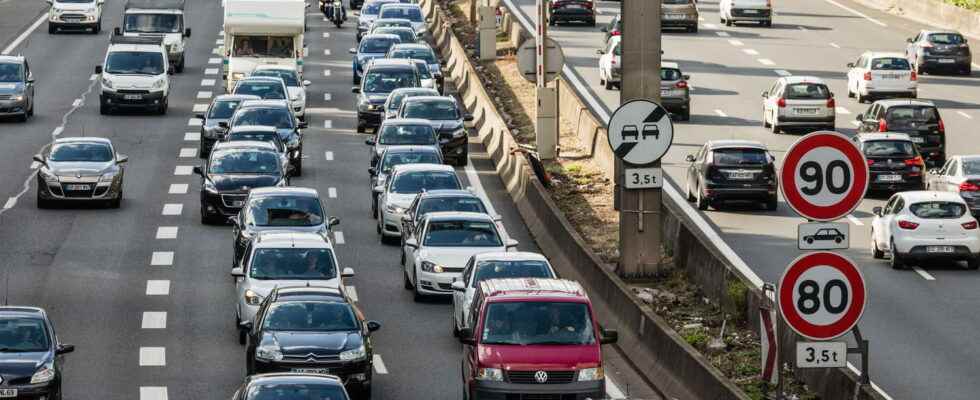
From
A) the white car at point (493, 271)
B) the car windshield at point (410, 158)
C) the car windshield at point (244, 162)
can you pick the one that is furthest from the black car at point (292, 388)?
the car windshield at point (410, 158)

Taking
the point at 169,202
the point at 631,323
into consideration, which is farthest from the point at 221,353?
the point at 169,202

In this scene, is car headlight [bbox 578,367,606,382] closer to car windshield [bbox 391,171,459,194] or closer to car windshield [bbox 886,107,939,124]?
car windshield [bbox 391,171,459,194]

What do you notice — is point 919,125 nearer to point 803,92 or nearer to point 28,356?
point 803,92

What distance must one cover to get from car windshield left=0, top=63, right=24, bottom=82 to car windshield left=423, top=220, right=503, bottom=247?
25.3 m

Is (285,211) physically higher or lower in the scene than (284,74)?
lower

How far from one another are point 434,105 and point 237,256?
16240 mm

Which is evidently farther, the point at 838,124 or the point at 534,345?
the point at 838,124

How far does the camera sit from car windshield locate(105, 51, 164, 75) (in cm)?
5753

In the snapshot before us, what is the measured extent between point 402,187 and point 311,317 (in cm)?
1406

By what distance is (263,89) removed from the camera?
181 feet

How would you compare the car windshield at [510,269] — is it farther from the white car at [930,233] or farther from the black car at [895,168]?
the black car at [895,168]

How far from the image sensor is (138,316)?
105ft

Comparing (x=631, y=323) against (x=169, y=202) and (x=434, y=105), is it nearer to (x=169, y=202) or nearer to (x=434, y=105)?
(x=169, y=202)

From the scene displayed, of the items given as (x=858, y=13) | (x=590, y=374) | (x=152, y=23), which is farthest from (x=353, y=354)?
(x=858, y=13)
